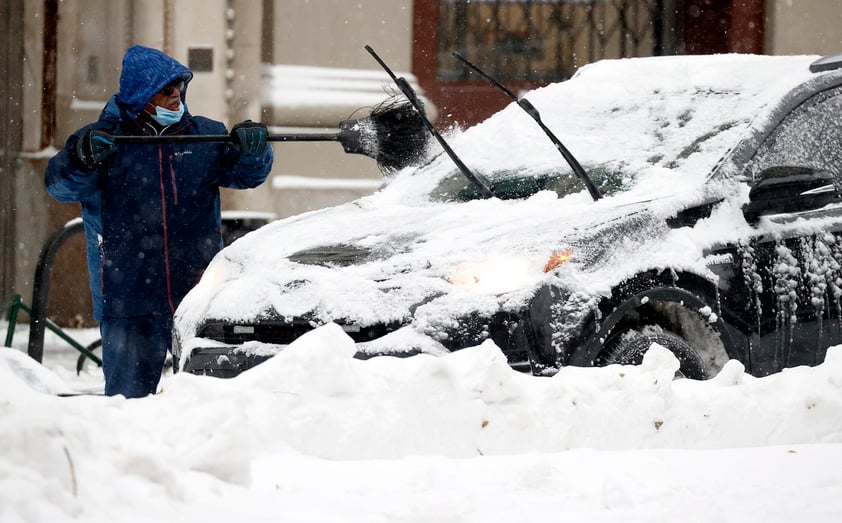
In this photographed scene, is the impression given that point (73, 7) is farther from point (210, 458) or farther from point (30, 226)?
point (210, 458)

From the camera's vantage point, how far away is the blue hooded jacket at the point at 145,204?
5.71 m

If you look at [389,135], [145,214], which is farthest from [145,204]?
[389,135]

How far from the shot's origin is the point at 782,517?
3.40m

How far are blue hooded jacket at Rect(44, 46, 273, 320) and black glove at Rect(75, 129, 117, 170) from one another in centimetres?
18

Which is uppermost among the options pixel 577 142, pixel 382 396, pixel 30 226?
pixel 577 142

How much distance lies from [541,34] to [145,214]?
287 inches

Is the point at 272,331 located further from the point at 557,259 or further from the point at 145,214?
the point at 145,214

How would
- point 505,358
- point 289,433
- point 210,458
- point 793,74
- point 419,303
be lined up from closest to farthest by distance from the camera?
point 210,458 < point 289,433 < point 505,358 < point 419,303 < point 793,74

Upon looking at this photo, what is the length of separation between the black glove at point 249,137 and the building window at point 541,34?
6.53 m

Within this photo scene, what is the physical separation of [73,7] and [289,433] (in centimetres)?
802

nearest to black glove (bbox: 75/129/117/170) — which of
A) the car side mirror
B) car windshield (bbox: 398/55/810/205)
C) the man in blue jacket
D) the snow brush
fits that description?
the man in blue jacket

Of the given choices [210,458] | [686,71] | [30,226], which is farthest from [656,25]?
[210,458]

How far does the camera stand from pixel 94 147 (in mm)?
5414

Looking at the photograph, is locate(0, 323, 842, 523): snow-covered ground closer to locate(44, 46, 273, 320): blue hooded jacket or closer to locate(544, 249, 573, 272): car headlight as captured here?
locate(544, 249, 573, 272): car headlight
